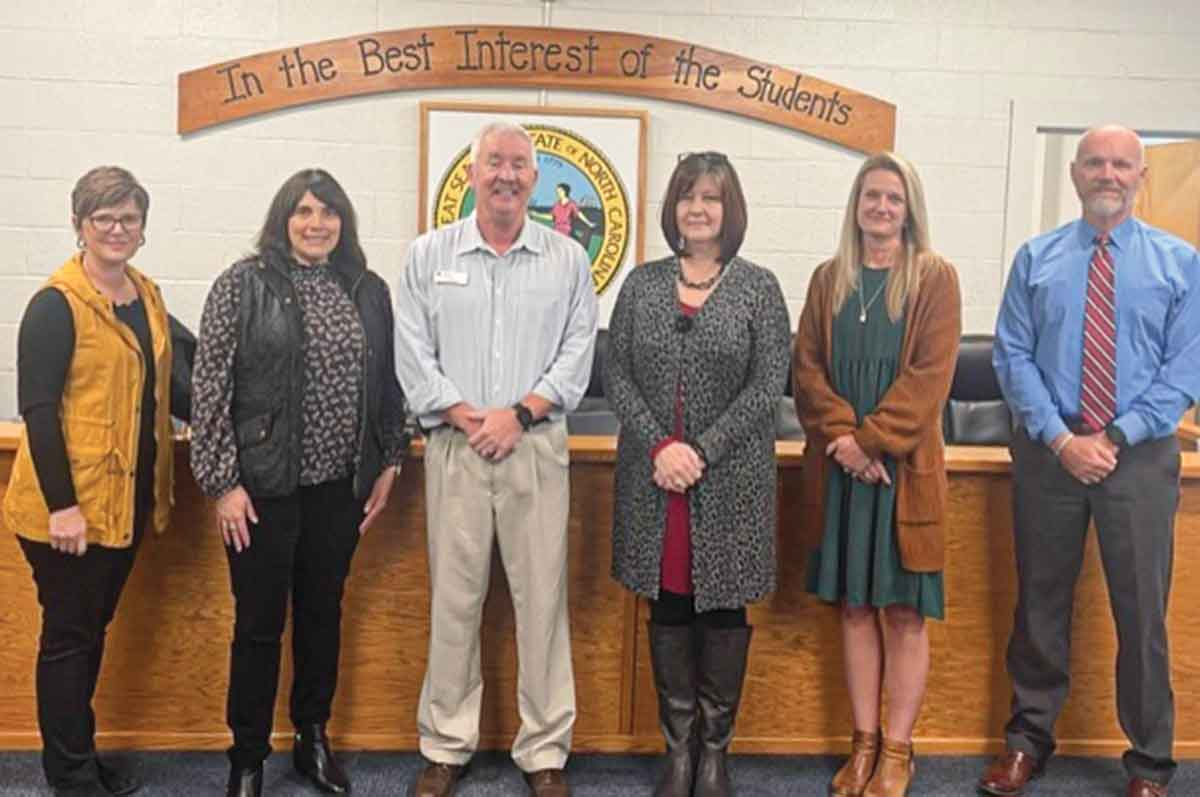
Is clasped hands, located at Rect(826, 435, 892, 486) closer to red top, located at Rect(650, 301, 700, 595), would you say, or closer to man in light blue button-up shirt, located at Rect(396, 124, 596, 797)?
red top, located at Rect(650, 301, 700, 595)

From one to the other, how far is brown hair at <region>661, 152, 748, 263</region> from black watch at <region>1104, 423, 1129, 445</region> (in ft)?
2.92

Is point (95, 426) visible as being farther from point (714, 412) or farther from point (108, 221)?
point (714, 412)

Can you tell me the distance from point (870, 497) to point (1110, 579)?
1.91ft

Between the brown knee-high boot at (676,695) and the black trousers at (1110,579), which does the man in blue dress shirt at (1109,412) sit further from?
the brown knee-high boot at (676,695)

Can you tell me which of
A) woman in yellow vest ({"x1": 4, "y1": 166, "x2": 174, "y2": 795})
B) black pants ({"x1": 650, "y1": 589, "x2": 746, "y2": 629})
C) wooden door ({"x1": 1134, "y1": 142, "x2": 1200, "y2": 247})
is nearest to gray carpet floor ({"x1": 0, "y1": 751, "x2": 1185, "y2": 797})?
woman in yellow vest ({"x1": 4, "y1": 166, "x2": 174, "y2": 795})

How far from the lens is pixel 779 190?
15.8ft

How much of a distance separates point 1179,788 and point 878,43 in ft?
10.1

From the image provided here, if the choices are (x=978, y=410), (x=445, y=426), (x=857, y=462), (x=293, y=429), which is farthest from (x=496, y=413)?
(x=978, y=410)

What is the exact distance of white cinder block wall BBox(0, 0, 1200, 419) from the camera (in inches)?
178

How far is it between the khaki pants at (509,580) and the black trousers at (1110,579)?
3.47ft

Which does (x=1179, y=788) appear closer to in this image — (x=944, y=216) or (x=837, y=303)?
(x=837, y=303)

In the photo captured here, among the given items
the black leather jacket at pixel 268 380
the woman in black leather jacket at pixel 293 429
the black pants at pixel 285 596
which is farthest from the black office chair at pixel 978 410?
the black leather jacket at pixel 268 380

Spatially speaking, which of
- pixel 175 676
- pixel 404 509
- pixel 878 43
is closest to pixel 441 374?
pixel 404 509

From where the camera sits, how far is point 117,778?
2641mm
